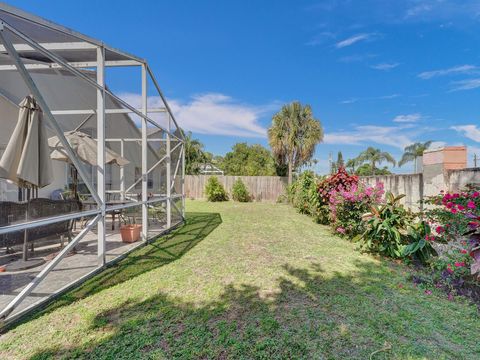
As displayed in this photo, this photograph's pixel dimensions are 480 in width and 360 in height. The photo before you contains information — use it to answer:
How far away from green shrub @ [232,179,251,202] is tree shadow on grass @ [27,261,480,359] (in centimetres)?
1224

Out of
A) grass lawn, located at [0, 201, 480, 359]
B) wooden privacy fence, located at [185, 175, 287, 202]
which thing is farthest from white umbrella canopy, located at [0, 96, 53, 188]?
wooden privacy fence, located at [185, 175, 287, 202]

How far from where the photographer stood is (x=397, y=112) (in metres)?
16.0

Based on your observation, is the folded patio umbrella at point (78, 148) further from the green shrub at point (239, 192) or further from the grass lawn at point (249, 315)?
the green shrub at point (239, 192)

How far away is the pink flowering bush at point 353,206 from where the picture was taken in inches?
212

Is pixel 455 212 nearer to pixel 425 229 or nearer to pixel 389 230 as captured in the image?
pixel 425 229

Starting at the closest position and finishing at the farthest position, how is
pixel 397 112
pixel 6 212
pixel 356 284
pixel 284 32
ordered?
pixel 6 212 → pixel 356 284 → pixel 284 32 → pixel 397 112

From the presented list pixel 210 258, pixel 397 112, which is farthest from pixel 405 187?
pixel 397 112

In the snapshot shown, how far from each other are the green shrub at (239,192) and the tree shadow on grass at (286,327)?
12239 millimetres

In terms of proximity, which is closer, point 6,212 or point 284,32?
point 6,212

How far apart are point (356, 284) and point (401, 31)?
9661 mm

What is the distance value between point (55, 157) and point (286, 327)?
5.35 meters

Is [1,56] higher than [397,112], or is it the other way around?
[397,112]

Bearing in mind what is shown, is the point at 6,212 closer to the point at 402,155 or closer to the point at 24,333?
the point at 24,333

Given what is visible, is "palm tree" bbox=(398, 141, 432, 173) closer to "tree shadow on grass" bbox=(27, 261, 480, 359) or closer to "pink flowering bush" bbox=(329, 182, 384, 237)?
"pink flowering bush" bbox=(329, 182, 384, 237)
